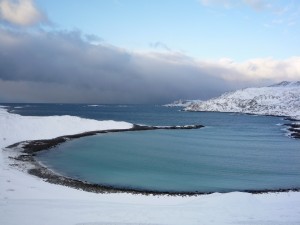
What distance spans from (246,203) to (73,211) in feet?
34.3

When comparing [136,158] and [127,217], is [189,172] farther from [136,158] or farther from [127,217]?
[127,217]

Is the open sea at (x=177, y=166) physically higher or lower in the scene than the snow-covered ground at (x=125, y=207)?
lower

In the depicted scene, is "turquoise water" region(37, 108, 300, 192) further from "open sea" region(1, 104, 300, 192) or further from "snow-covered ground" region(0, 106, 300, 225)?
"snow-covered ground" region(0, 106, 300, 225)

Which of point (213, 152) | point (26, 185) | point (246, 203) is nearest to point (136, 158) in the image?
point (213, 152)

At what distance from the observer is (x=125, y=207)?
19.2 meters

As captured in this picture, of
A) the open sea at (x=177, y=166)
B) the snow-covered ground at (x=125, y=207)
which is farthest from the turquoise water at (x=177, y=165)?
the snow-covered ground at (x=125, y=207)

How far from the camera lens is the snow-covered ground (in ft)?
54.5

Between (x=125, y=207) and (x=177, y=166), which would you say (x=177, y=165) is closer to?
(x=177, y=166)

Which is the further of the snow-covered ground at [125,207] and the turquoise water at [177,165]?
the turquoise water at [177,165]

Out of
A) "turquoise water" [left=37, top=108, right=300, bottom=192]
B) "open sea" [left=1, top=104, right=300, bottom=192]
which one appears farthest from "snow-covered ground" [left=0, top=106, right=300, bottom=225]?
"open sea" [left=1, top=104, right=300, bottom=192]

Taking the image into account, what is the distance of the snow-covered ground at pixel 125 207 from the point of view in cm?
1660

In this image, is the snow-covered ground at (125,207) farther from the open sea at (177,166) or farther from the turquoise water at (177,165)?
the open sea at (177,166)

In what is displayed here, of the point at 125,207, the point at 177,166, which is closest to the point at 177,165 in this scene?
the point at 177,166

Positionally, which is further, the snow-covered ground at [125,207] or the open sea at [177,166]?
the open sea at [177,166]
